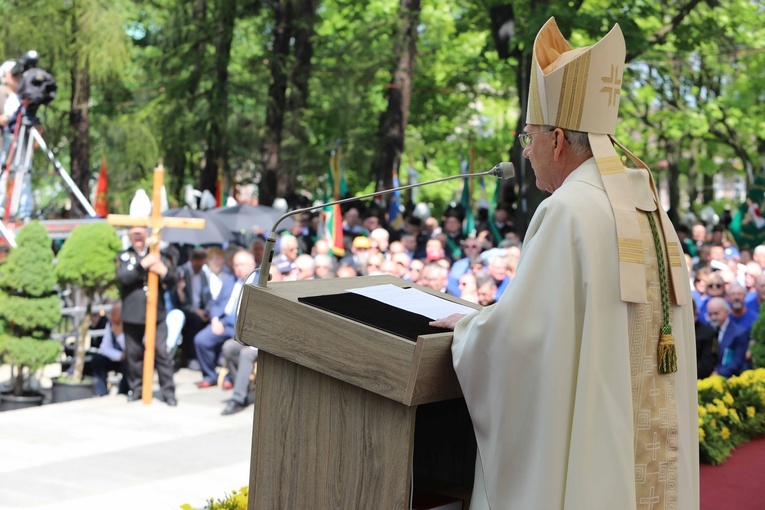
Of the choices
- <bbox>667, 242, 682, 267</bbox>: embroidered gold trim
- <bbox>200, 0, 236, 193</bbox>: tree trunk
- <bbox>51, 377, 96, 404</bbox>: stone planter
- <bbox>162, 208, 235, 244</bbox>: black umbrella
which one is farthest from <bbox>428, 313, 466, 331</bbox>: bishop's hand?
<bbox>200, 0, 236, 193</bbox>: tree trunk

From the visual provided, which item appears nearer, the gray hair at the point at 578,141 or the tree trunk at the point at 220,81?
the gray hair at the point at 578,141

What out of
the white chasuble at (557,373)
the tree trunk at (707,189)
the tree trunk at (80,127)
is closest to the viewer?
the white chasuble at (557,373)

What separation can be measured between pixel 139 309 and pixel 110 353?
77 centimetres

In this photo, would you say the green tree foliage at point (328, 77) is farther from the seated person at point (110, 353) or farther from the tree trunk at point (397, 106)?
the seated person at point (110, 353)

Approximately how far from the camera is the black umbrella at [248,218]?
1625 cm

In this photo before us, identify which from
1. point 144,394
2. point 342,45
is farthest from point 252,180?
point 144,394

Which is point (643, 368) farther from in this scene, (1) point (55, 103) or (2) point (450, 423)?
(1) point (55, 103)

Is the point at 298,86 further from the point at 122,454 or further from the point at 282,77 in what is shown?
the point at 122,454

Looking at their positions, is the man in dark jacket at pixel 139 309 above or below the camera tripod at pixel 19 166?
below

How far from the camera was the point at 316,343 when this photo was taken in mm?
3000

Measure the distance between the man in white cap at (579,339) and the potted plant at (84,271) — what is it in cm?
807

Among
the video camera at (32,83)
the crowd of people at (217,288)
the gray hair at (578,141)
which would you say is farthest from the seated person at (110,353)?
the gray hair at (578,141)

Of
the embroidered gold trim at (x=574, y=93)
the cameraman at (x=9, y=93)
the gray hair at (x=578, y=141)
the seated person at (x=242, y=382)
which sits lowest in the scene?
the seated person at (x=242, y=382)

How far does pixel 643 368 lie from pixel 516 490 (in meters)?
0.54
